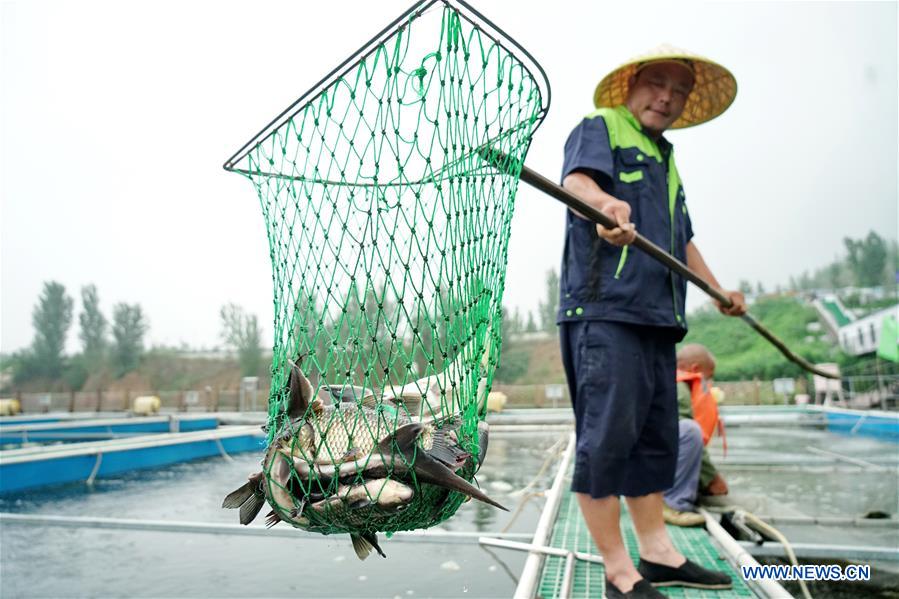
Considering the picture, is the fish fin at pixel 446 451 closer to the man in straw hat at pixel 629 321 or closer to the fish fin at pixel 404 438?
the fish fin at pixel 404 438

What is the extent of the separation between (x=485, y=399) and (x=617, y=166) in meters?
1.20

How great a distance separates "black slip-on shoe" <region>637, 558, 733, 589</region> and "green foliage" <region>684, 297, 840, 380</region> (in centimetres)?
3091

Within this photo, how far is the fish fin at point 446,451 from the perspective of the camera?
1102mm

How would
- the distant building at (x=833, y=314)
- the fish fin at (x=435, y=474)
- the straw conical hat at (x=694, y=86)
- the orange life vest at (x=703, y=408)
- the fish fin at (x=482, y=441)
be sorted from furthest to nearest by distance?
1. the distant building at (x=833, y=314)
2. the orange life vest at (x=703, y=408)
3. the straw conical hat at (x=694, y=86)
4. the fish fin at (x=482, y=441)
5. the fish fin at (x=435, y=474)

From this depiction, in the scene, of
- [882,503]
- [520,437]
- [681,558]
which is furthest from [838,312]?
[681,558]

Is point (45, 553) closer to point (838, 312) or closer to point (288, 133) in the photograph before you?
point (288, 133)

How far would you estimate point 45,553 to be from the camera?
3.38 m

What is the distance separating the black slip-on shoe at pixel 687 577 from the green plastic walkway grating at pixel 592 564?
0.02 meters

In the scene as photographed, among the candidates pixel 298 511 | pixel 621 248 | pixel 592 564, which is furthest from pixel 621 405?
pixel 298 511

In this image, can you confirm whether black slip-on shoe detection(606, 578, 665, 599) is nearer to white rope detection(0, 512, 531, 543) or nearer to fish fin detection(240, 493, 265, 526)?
white rope detection(0, 512, 531, 543)

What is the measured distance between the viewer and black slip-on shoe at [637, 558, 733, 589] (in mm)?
2154

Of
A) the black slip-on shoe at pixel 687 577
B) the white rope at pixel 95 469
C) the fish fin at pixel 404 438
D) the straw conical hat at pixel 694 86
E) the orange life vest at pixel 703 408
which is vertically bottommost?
the white rope at pixel 95 469

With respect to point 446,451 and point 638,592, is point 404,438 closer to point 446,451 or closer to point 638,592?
point 446,451

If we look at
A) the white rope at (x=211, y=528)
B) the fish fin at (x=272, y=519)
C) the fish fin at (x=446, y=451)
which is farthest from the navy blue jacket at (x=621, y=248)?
the white rope at (x=211, y=528)
